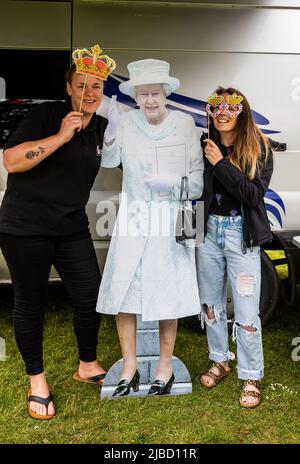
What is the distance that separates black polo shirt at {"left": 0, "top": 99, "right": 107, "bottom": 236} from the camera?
2.66 m

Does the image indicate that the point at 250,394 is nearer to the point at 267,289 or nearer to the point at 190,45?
the point at 267,289

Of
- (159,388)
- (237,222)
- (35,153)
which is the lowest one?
(159,388)

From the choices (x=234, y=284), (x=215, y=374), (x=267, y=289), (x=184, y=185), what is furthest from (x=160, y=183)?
(x=267, y=289)

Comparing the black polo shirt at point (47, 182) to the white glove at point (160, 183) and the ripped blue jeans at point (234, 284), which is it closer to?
the white glove at point (160, 183)

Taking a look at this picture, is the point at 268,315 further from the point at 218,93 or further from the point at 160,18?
the point at 160,18

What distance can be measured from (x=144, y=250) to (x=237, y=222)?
51 cm

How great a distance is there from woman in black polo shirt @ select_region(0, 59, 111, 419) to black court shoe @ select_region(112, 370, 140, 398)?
370mm

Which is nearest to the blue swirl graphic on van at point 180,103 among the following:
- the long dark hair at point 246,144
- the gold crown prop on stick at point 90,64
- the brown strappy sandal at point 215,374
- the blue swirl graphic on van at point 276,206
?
the blue swirl graphic on van at point 276,206

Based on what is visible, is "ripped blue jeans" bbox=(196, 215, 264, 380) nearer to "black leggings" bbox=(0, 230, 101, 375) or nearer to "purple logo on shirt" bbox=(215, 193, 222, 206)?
"purple logo on shirt" bbox=(215, 193, 222, 206)

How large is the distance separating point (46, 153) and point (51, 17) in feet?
4.91

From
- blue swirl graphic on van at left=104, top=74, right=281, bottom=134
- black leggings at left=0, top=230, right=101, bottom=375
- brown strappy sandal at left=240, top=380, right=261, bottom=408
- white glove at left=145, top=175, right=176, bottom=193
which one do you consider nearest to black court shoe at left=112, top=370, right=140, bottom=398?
black leggings at left=0, top=230, right=101, bottom=375

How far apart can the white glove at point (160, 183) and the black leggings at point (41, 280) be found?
0.48 m

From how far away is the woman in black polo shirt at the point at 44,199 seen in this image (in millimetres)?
2617

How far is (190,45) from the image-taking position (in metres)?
3.63
